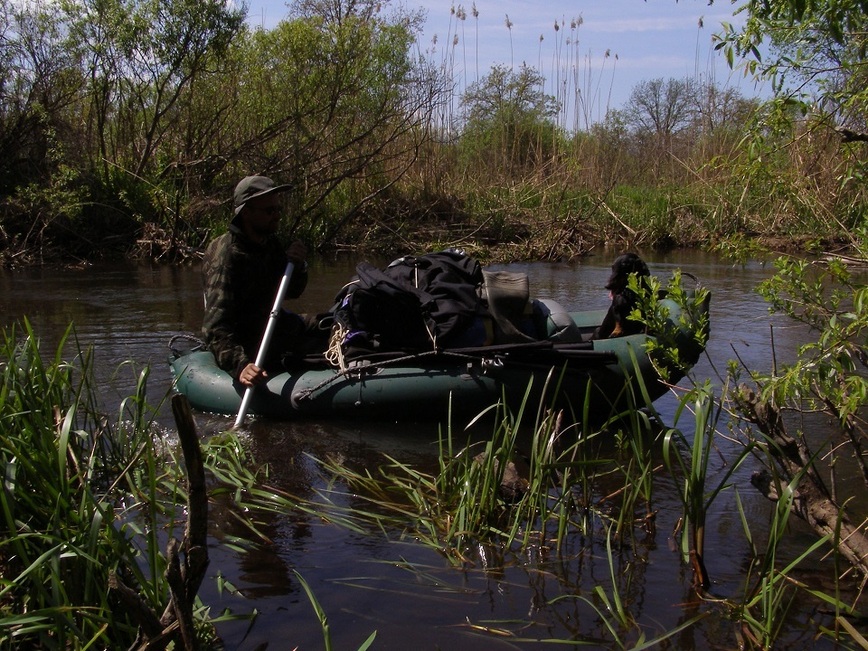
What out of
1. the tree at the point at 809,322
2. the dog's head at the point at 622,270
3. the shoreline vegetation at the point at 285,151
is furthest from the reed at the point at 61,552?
the shoreline vegetation at the point at 285,151

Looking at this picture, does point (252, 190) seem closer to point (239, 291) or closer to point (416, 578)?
point (239, 291)

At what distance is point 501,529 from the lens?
3.51 meters

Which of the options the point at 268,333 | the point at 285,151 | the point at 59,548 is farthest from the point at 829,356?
the point at 285,151

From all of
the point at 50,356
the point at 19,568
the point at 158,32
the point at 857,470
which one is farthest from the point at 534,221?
the point at 19,568

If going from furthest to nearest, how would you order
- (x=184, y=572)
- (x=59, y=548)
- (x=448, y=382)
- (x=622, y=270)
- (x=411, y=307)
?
(x=622, y=270)
(x=411, y=307)
(x=448, y=382)
(x=59, y=548)
(x=184, y=572)

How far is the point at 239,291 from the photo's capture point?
Answer: 17.3ft

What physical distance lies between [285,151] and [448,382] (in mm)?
8494

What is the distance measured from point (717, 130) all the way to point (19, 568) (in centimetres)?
1244

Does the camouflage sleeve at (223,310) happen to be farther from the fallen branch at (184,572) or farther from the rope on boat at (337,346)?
the fallen branch at (184,572)

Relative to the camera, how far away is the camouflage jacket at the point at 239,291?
5090mm

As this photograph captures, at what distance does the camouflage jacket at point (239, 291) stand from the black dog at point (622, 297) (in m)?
1.83

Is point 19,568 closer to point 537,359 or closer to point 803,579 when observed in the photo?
point 803,579

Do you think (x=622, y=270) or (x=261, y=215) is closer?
(x=261, y=215)

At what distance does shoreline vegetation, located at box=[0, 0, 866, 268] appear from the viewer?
11969mm
